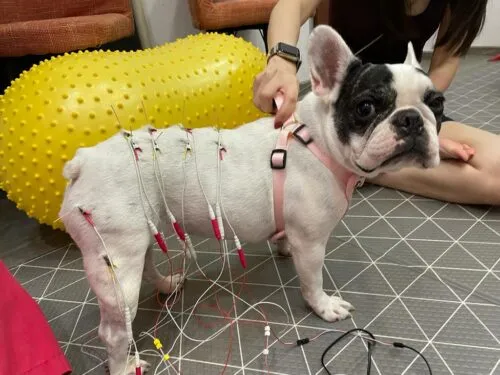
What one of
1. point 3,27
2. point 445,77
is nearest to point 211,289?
point 445,77

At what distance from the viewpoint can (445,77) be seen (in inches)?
67.1

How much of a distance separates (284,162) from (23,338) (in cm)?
70

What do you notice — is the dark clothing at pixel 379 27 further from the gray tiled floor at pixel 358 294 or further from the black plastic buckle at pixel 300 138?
the black plastic buckle at pixel 300 138

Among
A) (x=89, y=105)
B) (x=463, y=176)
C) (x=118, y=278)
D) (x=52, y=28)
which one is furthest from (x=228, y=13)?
(x=118, y=278)

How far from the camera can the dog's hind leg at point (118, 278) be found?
91 centimetres

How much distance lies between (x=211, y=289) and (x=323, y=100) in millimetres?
682

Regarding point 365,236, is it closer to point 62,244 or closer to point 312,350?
point 312,350

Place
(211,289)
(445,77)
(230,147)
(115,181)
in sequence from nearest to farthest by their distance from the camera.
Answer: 1. (115,181)
2. (230,147)
3. (211,289)
4. (445,77)

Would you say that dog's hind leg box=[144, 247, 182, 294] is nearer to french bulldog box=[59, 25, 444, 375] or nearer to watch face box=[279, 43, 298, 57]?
french bulldog box=[59, 25, 444, 375]

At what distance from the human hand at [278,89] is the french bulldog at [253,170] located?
39 millimetres

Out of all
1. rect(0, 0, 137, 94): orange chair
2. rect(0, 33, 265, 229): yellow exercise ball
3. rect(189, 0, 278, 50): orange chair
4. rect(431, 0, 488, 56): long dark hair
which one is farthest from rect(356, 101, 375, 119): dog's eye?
rect(189, 0, 278, 50): orange chair

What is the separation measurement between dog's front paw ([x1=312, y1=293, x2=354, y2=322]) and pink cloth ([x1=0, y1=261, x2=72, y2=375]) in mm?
632

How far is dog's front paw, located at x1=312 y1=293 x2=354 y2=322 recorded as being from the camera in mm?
1145

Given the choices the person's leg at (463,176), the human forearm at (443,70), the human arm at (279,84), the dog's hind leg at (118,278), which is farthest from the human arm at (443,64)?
the dog's hind leg at (118,278)
